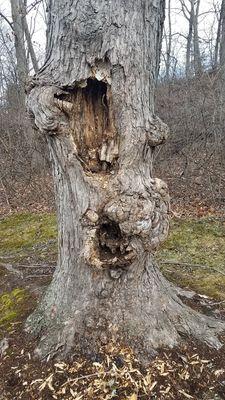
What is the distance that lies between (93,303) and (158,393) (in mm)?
674

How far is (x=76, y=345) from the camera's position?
2.39 meters

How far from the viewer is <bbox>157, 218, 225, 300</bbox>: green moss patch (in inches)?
142

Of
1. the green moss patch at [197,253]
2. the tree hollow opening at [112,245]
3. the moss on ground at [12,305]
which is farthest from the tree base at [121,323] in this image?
the green moss patch at [197,253]

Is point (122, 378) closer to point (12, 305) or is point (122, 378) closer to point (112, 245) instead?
point (112, 245)

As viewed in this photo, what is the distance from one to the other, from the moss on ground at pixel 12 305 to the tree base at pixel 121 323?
0.51 m

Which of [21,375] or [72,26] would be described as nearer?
[72,26]

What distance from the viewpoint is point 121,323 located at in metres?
2.41

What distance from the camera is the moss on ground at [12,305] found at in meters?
2.98

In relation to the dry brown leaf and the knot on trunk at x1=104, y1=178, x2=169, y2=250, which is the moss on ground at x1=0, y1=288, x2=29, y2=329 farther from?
the knot on trunk at x1=104, y1=178, x2=169, y2=250

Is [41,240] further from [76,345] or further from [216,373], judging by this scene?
[216,373]

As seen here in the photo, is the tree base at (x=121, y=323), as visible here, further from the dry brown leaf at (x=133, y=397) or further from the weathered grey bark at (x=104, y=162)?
the dry brown leaf at (x=133, y=397)

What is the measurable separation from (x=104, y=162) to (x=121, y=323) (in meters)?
1.09

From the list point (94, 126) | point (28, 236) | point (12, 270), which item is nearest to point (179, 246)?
point (12, 270)

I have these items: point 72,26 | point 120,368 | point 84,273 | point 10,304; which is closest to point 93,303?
point 84,273
